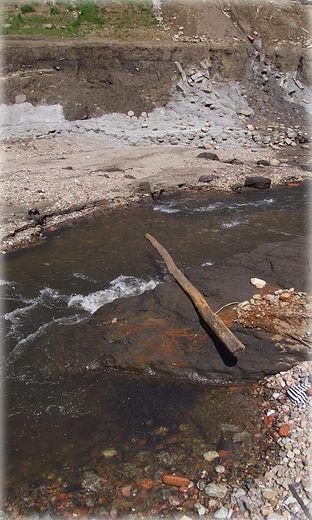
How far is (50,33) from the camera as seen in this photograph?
25438mm

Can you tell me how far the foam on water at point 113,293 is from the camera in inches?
388

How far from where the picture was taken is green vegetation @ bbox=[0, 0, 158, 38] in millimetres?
25578

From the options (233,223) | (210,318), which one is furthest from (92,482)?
(233,223)

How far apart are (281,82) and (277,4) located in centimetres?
821

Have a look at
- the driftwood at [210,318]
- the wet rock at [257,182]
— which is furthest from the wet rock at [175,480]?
the wet rock at [257,182]

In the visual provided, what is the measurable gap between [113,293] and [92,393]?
3216mm

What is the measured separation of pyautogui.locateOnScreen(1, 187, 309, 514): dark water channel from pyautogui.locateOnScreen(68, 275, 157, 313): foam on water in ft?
0.09

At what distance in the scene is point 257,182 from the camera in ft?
57.3

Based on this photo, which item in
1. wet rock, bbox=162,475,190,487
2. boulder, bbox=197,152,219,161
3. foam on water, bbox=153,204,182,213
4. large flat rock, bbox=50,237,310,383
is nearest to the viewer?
wet rock, bbox=162,475,190,487

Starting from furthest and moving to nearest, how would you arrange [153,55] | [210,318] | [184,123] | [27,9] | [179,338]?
1. [27,9]
2. [153,55]
3. [184,123]
4. [179,338]
5. [210,318]

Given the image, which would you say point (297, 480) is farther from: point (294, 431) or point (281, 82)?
point (281, 82)

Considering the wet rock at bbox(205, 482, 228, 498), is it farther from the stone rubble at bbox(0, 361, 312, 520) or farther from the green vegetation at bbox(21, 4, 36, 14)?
the green vegetation at bbox(21, 4, 36, 14)

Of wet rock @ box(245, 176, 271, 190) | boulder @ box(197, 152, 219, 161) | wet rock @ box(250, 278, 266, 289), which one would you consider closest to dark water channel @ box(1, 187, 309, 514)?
wet rock @ box(250, 278, 266, 289)

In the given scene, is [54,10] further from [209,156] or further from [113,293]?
[113,293]
